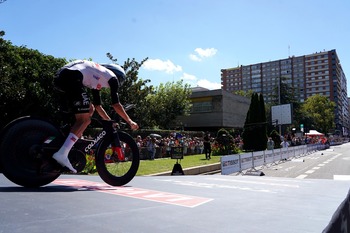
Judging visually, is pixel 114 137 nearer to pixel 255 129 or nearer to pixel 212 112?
pixel 255 129

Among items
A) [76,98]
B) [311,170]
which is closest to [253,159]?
[311,170]

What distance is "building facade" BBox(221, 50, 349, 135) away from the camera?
152m

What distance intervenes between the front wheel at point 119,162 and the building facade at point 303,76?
465 feet

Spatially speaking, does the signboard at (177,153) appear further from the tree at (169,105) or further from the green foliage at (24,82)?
the tree at (169,105)

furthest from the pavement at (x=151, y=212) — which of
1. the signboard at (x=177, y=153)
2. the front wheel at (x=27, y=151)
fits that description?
the signboard at (x=177, y=153)

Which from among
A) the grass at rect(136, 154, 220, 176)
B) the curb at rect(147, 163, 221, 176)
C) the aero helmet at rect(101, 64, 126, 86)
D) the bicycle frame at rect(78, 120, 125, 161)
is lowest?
the curb at rect(147, 163, 221, 176)

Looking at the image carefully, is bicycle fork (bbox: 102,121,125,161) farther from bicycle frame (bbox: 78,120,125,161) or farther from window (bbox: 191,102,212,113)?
window (bbox: 191,102,212,113)

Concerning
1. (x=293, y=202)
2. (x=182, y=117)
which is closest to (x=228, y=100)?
(x=182, y=117)

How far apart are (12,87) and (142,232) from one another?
17.2 m

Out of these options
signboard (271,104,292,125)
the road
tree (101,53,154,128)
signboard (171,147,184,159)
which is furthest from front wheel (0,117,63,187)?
signboard (271,104,292,125)

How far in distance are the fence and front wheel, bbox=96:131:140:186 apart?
11.6m

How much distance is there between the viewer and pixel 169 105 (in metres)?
50.0

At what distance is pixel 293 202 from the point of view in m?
3.66

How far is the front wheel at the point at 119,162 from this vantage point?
149 inches
